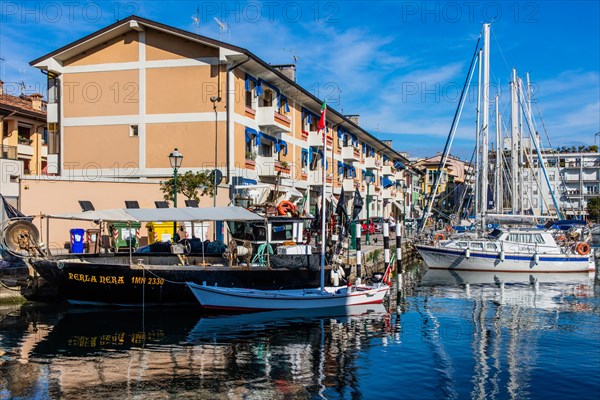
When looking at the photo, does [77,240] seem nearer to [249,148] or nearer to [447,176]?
[249,148]

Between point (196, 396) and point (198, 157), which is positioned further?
point (198, 157)

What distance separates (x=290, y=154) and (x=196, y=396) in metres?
32.6

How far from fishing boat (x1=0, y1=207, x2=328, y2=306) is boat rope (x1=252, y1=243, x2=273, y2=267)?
0.29 m

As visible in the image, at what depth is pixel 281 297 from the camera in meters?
21.8

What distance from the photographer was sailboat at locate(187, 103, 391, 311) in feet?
70.7

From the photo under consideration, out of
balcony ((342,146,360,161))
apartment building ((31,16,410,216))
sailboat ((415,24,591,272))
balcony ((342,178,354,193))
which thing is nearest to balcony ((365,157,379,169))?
balcony ((342,146,360,161))

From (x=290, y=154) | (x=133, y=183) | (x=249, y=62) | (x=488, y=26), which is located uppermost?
(x=488, y=26)

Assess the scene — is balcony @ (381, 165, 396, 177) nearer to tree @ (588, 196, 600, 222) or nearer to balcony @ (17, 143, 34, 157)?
balcony @ (17, 143, 34, 157)

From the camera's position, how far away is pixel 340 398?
41.9 ft

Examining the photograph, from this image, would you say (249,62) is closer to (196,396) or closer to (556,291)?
(556,291)

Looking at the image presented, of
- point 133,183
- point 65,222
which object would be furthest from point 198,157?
point 65,222

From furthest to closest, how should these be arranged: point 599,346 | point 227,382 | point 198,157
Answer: point 198,157 < point 599,346 < point 227,382

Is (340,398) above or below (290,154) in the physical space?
below

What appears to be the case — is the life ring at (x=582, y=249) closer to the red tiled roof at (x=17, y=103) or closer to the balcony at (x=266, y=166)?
the balcony at (x=266, y=166)
